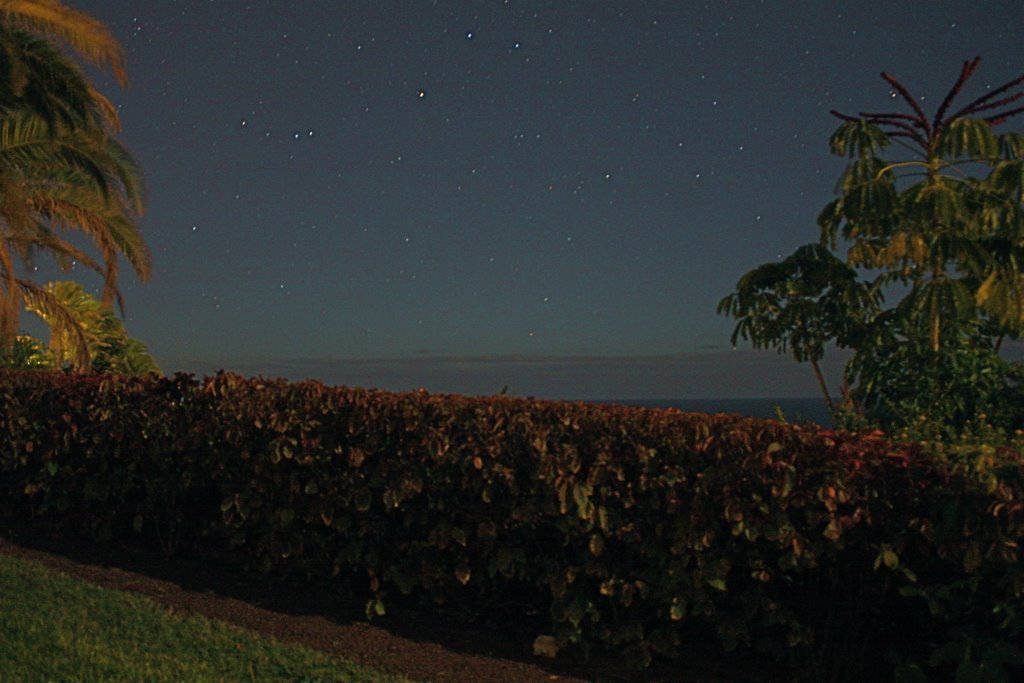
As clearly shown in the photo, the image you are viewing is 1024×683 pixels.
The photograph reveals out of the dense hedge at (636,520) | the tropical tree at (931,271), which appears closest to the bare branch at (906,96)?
the tropical tree at (931,271)

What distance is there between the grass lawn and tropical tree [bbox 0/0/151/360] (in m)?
8.25

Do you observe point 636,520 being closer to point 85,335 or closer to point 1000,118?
point 1000,118

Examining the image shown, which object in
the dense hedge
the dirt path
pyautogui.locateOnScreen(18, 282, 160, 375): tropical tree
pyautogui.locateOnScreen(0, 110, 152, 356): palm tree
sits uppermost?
pyautogui.locateOnScreen(0, 110, 152, 356): palm tree

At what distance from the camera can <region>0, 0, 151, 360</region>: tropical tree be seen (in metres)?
13.2

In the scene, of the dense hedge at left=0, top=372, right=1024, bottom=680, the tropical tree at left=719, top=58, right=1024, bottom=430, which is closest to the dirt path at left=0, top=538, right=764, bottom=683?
the dense hedge at left=0, top=372, right=1024, bottom=680

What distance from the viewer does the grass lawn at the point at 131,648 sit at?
16.0 feet

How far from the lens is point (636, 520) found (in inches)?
205

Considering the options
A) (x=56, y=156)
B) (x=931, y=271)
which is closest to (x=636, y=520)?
(x=931, y=271)

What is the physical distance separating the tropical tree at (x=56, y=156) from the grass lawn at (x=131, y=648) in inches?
325

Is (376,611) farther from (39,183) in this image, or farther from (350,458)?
(39,183)

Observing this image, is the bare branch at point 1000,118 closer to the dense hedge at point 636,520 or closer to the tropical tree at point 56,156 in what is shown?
the dense hedge at point 636,520

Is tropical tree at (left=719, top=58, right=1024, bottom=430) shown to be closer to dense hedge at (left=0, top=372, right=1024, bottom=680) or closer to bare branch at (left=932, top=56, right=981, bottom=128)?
bare branch at (left=932, top=56, right=981, bottom=128)

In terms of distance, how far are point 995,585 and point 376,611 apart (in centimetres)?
330

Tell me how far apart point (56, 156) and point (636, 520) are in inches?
510
